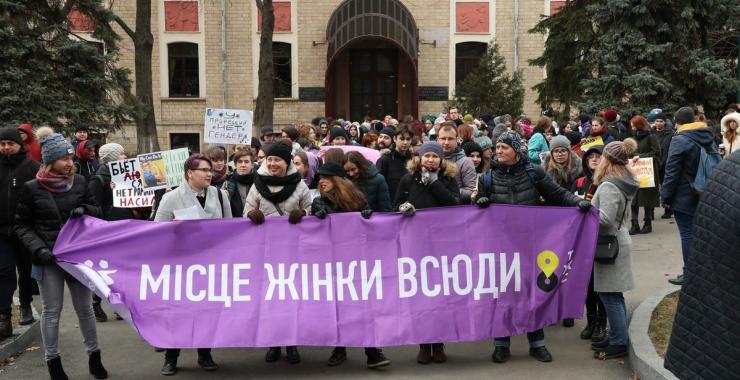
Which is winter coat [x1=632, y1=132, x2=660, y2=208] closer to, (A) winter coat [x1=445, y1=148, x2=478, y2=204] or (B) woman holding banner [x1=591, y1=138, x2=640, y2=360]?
(A) winter coat [x1=445, y1=148, x2=478, y2=204]

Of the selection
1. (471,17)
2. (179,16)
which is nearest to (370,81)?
(471,17)

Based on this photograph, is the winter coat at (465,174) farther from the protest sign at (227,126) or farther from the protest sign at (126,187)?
the protest sign at (227,126)

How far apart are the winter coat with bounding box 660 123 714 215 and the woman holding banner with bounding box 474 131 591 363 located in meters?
2.61

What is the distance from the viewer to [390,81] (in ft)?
106

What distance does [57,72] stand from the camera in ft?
62.5

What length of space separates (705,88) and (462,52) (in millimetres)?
11812

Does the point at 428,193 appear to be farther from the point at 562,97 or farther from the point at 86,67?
the point at 562,97

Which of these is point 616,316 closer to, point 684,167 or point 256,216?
point 684,167

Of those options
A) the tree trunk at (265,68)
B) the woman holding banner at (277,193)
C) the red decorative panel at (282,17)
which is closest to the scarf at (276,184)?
the woman holding banner at (277,193)

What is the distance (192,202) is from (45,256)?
1.23m

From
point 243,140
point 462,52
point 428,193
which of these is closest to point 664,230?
point 243,140

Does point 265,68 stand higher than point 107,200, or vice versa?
point 265,68

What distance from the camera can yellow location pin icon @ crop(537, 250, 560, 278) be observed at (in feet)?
22.5

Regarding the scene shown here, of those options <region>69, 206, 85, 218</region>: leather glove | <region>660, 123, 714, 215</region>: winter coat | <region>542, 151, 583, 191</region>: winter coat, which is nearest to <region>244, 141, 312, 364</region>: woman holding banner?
<region>69, 206, 85, 218</region>: leather glove
